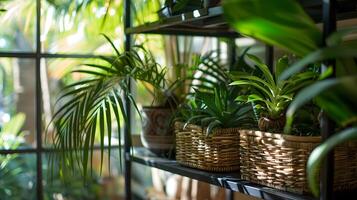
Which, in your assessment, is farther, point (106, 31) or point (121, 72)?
point (106, 31)

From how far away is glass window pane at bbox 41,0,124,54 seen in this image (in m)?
1.99

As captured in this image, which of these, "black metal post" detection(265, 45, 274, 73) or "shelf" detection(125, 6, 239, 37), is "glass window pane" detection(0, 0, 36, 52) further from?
"black metal post" detection(265, 45, 274, 73)

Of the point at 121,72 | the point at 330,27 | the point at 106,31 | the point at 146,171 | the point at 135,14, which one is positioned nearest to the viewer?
the point at 330,27

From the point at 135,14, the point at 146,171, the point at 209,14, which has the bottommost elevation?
the point at 146,171

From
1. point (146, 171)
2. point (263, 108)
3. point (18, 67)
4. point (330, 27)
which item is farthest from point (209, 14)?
point (146, 171)

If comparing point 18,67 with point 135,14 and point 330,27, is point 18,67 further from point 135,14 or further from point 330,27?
Answer: point 330,27

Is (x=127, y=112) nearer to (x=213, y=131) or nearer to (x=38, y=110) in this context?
(x=38, y=110)

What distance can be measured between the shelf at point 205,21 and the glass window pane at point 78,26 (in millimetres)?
340

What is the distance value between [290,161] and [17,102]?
142 centimetres

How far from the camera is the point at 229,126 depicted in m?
1.40

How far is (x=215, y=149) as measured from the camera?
1387mm

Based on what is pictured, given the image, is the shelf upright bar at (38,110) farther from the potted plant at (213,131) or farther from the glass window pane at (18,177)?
the potted plant at (213,131)

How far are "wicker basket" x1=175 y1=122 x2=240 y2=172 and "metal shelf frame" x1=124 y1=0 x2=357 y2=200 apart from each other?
3 centimetres

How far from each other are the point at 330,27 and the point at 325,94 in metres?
0.19
